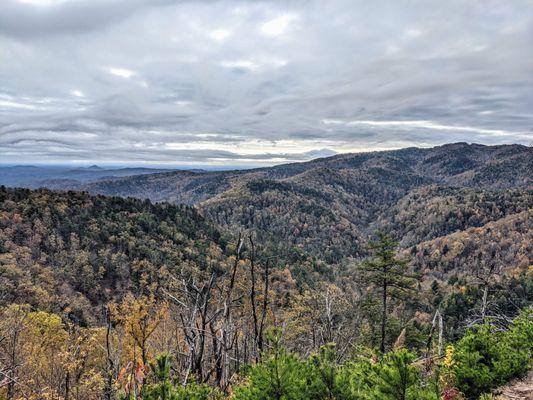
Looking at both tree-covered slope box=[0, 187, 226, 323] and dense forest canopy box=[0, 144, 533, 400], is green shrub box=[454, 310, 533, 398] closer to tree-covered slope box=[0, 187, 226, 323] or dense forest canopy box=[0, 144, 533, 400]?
dense forest canopy box=[0, 144, 533, 400]

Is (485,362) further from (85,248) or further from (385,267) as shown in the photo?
(85,248)

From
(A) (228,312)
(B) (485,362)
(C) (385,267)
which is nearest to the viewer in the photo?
(B) (485,362)

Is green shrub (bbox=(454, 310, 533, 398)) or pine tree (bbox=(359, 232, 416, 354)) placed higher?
green shrub (bbox=(454, 310, 533, 398))

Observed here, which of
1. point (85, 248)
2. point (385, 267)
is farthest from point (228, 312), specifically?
point (85, 248)

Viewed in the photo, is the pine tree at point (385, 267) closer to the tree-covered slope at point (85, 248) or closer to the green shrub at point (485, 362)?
the green shrub at point (485, 362)

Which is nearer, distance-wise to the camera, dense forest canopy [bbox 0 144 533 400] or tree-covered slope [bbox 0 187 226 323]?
dense forest canopy [bbox 0 144 533 400]

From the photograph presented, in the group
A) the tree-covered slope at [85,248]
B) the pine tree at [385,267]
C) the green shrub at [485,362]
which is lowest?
the tree-covered slope at [85,248]

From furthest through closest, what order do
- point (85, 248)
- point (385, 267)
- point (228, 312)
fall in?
point (85, 248)
point (385, 267)
point (228, 312)

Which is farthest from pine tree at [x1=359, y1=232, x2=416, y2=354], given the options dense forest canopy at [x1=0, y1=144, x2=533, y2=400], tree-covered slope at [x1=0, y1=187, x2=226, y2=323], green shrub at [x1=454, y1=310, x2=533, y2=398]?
tree-covered slope at [x1=0, y1=187, x2=226, y2=323]

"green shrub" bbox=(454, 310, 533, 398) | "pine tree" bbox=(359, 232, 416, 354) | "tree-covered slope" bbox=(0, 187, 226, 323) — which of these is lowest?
"tree-covered slope" bbox=(0, 187, 226, 323)

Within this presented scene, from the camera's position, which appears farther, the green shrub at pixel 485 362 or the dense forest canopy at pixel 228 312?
the green shrub at pixel 485 362

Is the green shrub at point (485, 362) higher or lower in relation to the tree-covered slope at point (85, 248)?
higher

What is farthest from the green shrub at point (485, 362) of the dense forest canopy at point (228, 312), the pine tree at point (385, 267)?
the pine tree at point (385, 267)

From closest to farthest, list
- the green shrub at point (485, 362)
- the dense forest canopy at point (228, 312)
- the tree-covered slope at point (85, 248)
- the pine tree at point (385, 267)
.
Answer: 1. the dense forest canopy at point (228, 312)
2. the green shrub at point (485, 362)
3. the pine tree at point (385, 267)
4. the tree-covered slope at point (85, 248)
